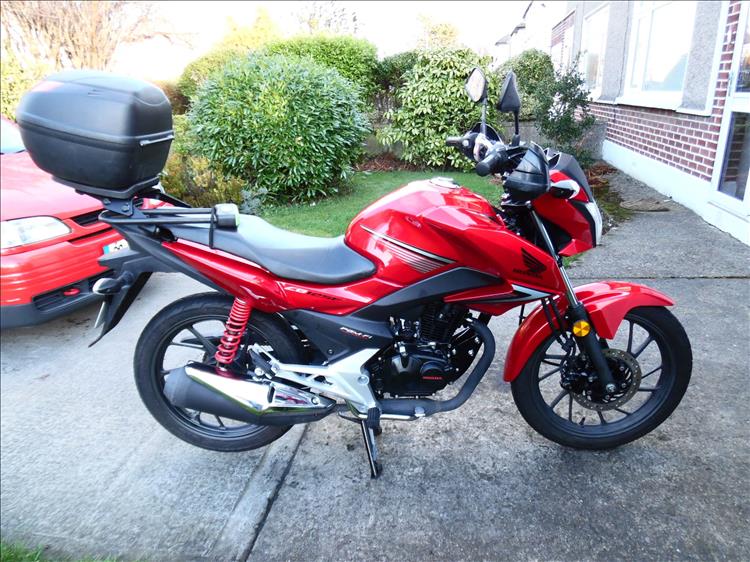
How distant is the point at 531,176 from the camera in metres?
1.95

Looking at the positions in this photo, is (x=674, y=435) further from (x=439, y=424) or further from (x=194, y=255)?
(x=194, y=255)

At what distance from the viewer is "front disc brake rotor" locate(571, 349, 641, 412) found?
7.61 feet

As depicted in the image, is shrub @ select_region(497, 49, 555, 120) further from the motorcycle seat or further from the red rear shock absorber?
the red rear shock absorber

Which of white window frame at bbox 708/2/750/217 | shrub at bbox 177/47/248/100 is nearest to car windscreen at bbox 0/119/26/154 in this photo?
white window frame at bbox 708/2/750/217

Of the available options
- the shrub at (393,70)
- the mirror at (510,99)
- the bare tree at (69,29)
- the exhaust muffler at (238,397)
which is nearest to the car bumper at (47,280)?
the exhaust muffler at (238,397)

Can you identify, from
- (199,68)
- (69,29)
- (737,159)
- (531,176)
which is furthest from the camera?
(69,29)

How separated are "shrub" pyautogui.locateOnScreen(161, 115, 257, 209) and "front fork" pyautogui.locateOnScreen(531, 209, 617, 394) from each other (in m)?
4.65

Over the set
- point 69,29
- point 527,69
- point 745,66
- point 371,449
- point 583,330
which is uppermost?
point 69,29

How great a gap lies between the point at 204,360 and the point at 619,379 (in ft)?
6.03

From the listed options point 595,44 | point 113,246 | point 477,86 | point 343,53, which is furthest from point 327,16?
point 477,86

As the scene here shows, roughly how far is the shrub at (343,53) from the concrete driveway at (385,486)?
324 inches

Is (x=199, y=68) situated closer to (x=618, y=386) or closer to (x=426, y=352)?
(x=426, y=352)

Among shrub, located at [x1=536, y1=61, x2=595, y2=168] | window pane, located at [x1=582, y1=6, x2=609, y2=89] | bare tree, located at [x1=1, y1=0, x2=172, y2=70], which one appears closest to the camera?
shrub, located at [x1=536, y1=61, x2=595, y2=168]

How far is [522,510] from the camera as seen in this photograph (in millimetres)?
2158
